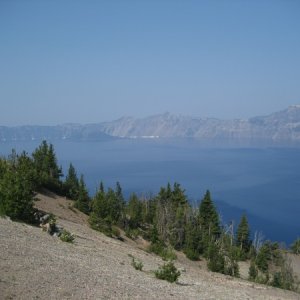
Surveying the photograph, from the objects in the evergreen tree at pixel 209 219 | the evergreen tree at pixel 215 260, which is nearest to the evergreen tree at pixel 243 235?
the evergreen tree at pixel 209 219

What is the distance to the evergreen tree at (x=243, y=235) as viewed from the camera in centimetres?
9162

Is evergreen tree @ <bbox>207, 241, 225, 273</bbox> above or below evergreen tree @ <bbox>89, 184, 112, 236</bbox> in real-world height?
below

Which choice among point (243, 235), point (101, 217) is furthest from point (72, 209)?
point (243, 235)

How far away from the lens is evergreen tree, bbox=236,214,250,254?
301 ft

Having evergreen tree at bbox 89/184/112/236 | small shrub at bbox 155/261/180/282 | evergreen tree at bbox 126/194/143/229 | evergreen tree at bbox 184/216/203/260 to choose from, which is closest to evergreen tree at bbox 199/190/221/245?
evergreen tree at bbox 184/216/203/260

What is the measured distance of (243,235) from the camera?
9194cm

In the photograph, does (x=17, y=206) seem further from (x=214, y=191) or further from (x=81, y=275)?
(x=214, y=191)

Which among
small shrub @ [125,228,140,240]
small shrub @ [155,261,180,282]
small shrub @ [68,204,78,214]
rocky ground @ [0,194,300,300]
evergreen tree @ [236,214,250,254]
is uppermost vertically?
rocky ground @ [0,194,300,300]

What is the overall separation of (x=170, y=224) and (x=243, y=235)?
662 inches

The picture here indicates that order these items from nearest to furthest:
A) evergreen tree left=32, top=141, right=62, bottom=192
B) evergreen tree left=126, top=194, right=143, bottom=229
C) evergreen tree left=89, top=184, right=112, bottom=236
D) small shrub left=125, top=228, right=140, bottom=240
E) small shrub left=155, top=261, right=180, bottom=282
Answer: small shrub left=155, top=261, right=180, bottom=282, evergreen tree left=89, top=184, right=112, bottom=236, small shrub left=125, top=228, right=140, bottom=240, evergreen tree left=32, top=141, right=62, bottom=192, evergreen tree left=126, top=194, right=143, bottom=229

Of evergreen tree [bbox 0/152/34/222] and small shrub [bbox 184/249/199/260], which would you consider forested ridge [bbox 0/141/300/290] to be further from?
evergreen tree [bbox 0/152/34/222]

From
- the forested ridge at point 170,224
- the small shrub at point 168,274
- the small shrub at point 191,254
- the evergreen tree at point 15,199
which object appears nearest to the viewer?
the small shrub at point 168,274

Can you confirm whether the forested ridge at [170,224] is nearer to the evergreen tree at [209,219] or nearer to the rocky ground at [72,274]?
the evergreen tree at [209,219]

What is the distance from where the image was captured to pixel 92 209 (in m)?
74.5
